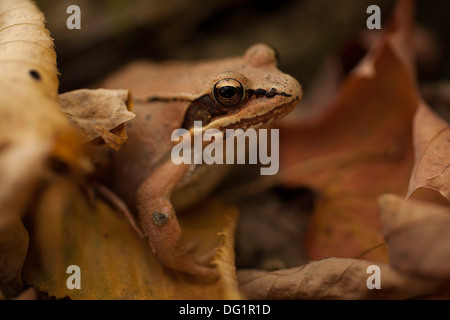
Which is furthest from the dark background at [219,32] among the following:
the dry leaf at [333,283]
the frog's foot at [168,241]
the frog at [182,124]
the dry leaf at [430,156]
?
the dry leaf at [333,283]

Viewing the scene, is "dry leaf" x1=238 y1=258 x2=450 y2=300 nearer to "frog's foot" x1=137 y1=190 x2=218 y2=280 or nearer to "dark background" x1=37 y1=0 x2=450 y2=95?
"frog's foot" x1=137 y1=190 x2=218 y2=280

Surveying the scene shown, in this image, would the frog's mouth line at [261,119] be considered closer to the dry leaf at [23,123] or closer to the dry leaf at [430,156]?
the dry leaf at [430,156]

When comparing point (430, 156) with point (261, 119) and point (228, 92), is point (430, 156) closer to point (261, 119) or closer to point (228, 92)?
point (261, 119)

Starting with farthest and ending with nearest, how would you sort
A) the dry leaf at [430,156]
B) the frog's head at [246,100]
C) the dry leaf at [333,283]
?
the frog's head at [246,100] < the dry leaf at [430,156] < the dry leaf at [333,283]

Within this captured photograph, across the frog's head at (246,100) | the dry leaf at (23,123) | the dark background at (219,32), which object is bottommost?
the dry leaf at (23,123)

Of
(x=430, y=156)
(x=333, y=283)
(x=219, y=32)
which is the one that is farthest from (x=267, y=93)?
(x=219, y=32)

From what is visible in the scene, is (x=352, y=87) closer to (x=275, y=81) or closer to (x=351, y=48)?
(x=351, y=48)

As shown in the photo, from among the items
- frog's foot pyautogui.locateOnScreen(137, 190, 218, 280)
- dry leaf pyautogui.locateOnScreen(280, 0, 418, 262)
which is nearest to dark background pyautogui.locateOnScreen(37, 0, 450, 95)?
dry leaf pyautogui.locateOnScreen(280, 0, 418, 262)
